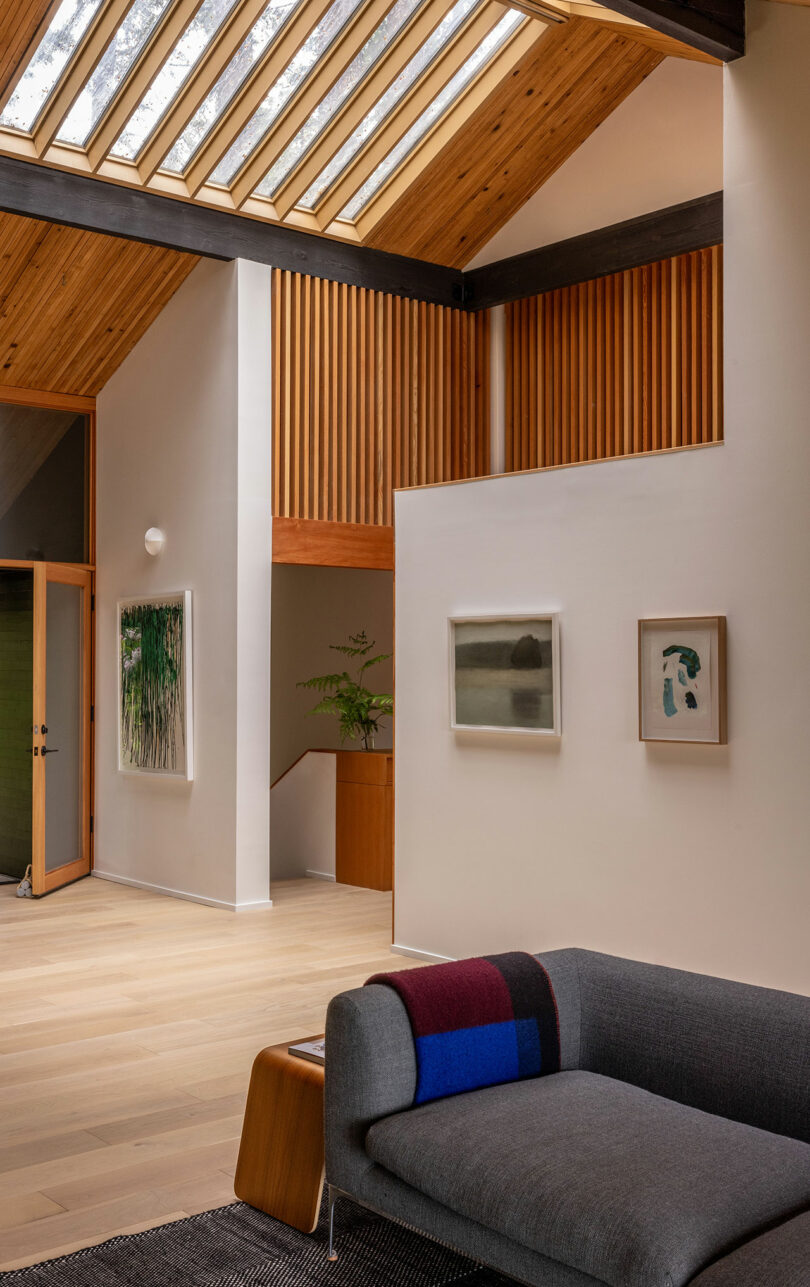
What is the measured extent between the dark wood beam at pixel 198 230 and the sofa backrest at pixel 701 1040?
17.9 ft

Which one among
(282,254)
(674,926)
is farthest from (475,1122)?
(282,254)

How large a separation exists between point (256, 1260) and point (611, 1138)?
105 centimetres

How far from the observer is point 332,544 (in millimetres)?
7887

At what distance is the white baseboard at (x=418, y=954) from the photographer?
607 cm

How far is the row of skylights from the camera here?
6.34 meters

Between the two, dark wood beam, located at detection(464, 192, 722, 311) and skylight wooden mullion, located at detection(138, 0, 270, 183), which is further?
dark wood beam, located at detection(464, 192, 722, 311)

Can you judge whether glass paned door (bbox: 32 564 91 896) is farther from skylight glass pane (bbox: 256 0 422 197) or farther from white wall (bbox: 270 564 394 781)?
skylight glass pane (bbox: 256 0 422 197)

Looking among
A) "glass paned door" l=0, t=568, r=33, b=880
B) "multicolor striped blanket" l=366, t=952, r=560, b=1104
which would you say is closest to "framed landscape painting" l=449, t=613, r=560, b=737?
"multicolor striped blanket" l=366, t=952, r=560, b=1104

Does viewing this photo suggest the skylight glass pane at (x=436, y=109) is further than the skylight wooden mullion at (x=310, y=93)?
Yes

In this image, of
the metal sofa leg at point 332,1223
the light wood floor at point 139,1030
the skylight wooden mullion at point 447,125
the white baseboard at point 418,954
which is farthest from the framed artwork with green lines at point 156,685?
the metal sofa leg at point 332,1223

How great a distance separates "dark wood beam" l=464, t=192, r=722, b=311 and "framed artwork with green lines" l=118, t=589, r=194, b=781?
2.98 meters

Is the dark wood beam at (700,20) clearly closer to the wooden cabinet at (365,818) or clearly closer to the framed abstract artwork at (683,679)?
the framed abstract artwork at (683,679)

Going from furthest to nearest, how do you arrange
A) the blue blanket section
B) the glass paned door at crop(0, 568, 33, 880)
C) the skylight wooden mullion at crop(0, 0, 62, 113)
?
the glass paned door at crop(0, 568, 33, 880) → the skylight wooden mullion at crop(0, 0, 62, 113) → the blue blanket section

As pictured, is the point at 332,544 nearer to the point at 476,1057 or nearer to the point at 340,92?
the point at 340,92
